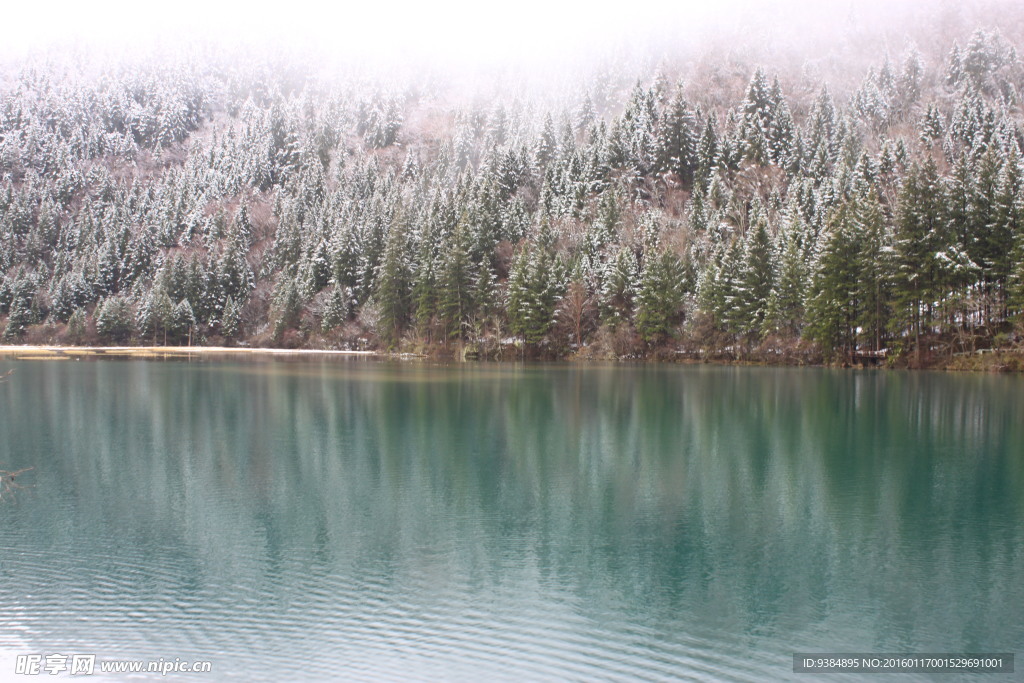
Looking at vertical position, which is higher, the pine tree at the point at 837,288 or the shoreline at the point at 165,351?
the pine tree at the point at 837,288

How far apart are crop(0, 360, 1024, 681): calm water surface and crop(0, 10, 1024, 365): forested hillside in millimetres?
36754

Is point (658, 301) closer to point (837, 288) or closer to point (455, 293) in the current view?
point (837, 288)

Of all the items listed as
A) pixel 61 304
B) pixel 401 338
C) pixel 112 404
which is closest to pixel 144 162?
pixel 61 304

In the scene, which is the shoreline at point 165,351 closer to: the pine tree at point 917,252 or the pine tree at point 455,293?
the pine tree at point 455,293

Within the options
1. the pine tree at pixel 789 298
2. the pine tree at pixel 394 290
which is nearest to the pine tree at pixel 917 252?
the pine tree at pixel 789 298

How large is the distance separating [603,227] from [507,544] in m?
77.5

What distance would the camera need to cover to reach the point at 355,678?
8.70 metres

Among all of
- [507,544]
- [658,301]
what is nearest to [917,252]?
[658,301]

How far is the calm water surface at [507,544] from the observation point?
31.3 ft

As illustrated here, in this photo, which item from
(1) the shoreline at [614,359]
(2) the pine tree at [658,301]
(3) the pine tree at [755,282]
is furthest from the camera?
(2) the pine tree at [658,301]

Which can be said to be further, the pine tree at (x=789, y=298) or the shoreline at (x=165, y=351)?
the shoreline at (x=165, y=351)

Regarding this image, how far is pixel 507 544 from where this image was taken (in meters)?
13.3

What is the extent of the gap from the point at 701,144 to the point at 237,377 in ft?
232

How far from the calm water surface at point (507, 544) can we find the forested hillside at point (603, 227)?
36.8 meters
